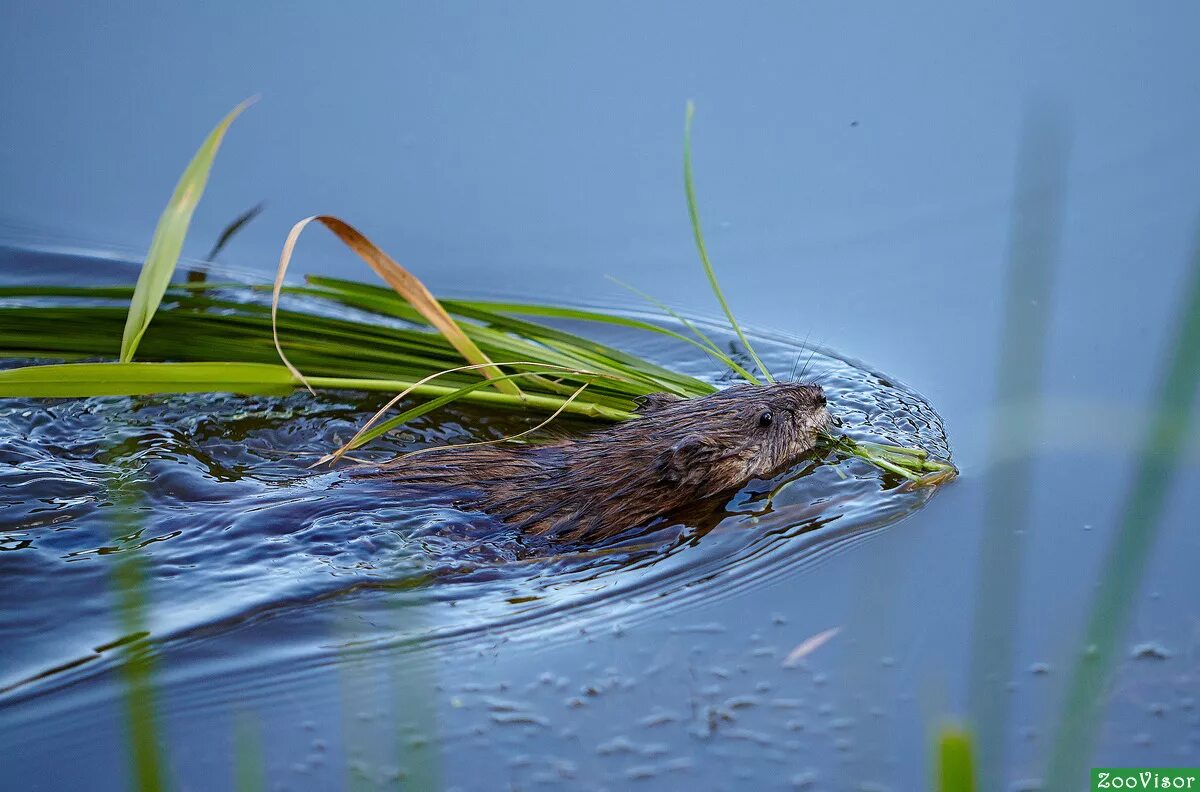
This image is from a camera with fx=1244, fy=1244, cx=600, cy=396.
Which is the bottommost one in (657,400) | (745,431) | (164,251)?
(745,431)

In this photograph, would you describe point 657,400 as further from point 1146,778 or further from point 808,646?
point 1146,778

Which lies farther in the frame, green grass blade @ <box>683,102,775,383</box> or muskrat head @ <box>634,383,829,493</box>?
muskrat head @ <box>634,383,829,493</box>

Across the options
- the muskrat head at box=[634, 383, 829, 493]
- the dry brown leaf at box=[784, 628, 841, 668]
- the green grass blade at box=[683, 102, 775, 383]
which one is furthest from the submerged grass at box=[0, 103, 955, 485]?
the dry brown leaf at box=[784, 628, 841, 668]

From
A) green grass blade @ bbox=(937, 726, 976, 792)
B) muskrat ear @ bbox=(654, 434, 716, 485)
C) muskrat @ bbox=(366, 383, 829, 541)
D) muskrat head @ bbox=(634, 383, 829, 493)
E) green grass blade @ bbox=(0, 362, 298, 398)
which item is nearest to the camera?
green grass blade @ bbox=(937, 726, 976, 792)

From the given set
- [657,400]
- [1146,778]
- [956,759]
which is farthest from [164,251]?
[956,759]

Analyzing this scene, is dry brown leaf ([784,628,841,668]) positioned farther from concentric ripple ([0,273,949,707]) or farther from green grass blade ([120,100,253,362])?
green grass blade ([120,100,253,362])

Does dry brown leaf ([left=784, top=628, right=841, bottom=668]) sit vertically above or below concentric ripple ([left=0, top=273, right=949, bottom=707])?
below
